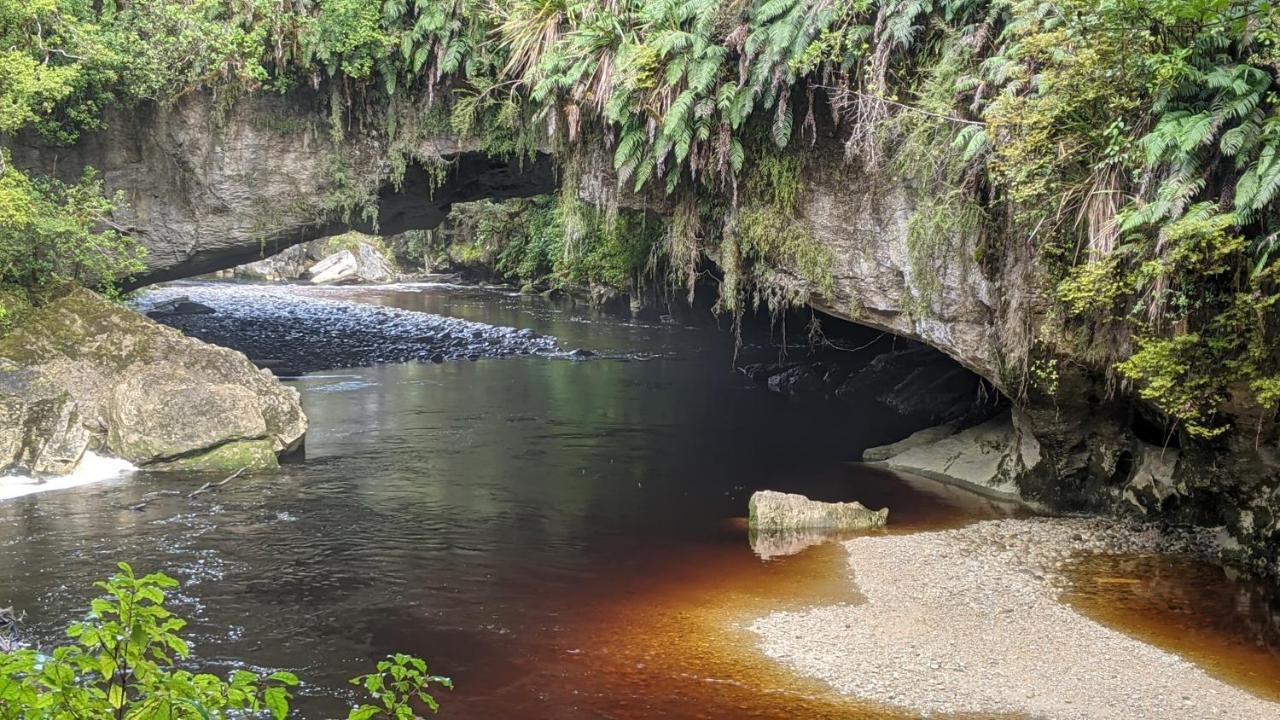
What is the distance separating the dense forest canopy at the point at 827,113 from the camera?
937 centimetres

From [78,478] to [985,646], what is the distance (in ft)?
41.9

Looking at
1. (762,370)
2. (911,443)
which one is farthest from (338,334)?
(911,443)

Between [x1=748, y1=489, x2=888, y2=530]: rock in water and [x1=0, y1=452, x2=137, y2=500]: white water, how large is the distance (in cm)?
959

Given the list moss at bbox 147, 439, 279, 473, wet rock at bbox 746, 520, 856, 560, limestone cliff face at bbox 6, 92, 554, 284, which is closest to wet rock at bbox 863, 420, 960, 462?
wet rock at bbox 746, 520, 856, 560

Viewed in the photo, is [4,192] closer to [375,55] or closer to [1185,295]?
[375,55]

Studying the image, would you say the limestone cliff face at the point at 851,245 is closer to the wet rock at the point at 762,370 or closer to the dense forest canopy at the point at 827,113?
the dense forest canopy at the point at 827,113

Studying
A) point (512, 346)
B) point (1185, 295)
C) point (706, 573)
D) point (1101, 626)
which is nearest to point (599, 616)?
point (706, 573)

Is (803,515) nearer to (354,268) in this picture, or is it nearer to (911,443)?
(911,443)

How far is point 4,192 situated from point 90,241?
2.17 meters

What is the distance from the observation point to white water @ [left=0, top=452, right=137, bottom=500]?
13.9 m

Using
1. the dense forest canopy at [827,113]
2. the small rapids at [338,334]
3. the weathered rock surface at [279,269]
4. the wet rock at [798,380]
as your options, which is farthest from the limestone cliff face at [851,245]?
the weathered rock surface at [279,269]

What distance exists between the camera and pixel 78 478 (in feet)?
47.9

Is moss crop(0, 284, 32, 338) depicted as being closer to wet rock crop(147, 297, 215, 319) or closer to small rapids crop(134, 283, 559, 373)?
small rapids crop(134, 283, 559, 373)

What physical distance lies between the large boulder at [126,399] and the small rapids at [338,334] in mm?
8120
